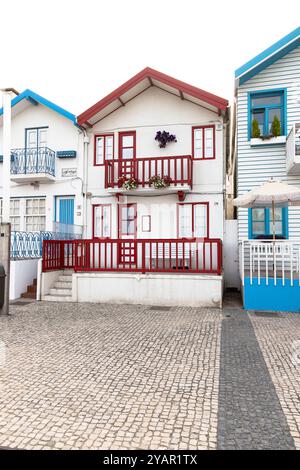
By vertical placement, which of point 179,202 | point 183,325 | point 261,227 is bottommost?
point 183,325

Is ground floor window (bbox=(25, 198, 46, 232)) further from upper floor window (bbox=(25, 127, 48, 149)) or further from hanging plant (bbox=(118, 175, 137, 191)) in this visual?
hanging plant (bbox=(118, 175, 137, 191))

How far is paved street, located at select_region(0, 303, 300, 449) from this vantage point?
289 centimetres

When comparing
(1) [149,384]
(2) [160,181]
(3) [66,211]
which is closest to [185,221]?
(2) [160,181]

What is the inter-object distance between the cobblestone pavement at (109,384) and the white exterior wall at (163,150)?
5.82 m

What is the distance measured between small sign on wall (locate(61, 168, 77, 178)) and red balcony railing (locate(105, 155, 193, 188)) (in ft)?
6.12

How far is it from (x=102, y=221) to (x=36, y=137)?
5058 mm

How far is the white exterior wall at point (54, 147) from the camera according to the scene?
13.4 m

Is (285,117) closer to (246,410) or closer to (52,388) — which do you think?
(246,410)

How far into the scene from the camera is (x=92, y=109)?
12.5 metres

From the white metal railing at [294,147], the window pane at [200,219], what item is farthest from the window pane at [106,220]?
the white metal railing at [294,147]

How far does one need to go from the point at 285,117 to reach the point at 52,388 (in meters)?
11.5

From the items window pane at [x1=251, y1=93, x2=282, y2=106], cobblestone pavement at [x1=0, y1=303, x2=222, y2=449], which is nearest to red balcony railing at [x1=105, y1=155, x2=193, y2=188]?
window pane at [x1=251, y1=93, x2=282, y2=106]

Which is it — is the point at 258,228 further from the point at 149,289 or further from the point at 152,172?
the point at 149,289

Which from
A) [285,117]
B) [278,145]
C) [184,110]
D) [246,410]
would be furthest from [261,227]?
[246,410]
